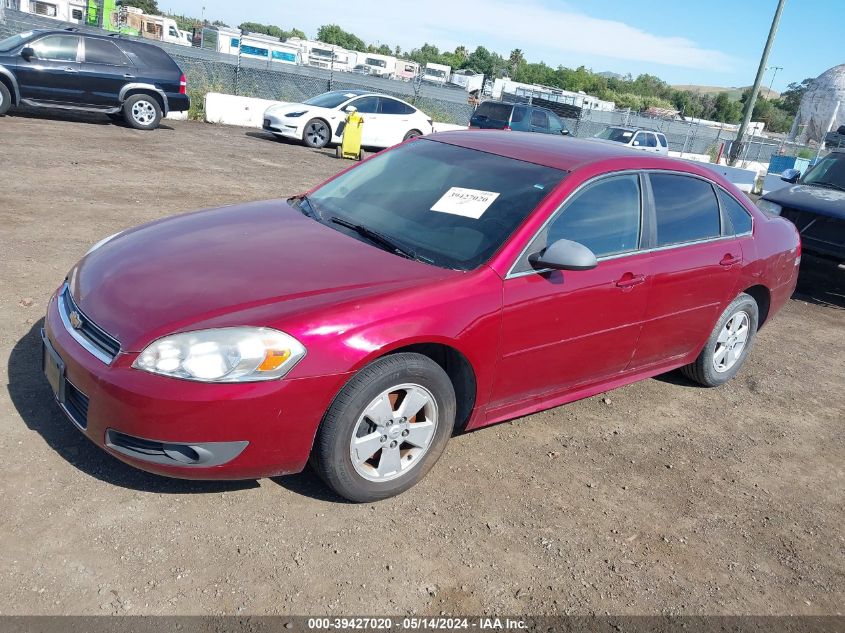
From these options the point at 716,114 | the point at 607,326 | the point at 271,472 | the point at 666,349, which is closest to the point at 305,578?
the point at 271,472

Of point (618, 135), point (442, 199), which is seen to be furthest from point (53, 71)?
point (618, 135)

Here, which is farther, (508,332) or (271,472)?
(508,332)

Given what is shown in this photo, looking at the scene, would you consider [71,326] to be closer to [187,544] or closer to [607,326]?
[187,544]

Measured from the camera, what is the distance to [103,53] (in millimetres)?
14297

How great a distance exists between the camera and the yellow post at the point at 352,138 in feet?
51.8

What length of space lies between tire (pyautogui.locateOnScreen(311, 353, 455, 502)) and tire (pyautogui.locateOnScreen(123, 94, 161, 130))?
1362 cm

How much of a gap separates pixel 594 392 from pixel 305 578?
7.21 ft

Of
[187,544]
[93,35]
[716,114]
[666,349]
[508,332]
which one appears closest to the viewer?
[187,544]

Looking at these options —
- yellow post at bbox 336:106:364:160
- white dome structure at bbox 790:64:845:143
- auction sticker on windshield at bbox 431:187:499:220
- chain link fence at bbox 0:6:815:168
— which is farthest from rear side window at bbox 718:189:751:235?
white dome structure at bbox 790:64:845:143

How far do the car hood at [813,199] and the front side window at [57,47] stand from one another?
12641 mm

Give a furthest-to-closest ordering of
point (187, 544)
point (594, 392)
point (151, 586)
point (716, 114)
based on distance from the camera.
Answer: point (716, 114) < point (594, 392) < point (187, 544) < point (151, 586)

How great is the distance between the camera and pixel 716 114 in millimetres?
102688

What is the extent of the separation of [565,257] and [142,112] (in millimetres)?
13710

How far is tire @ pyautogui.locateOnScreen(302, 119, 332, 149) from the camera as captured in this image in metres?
16.9
